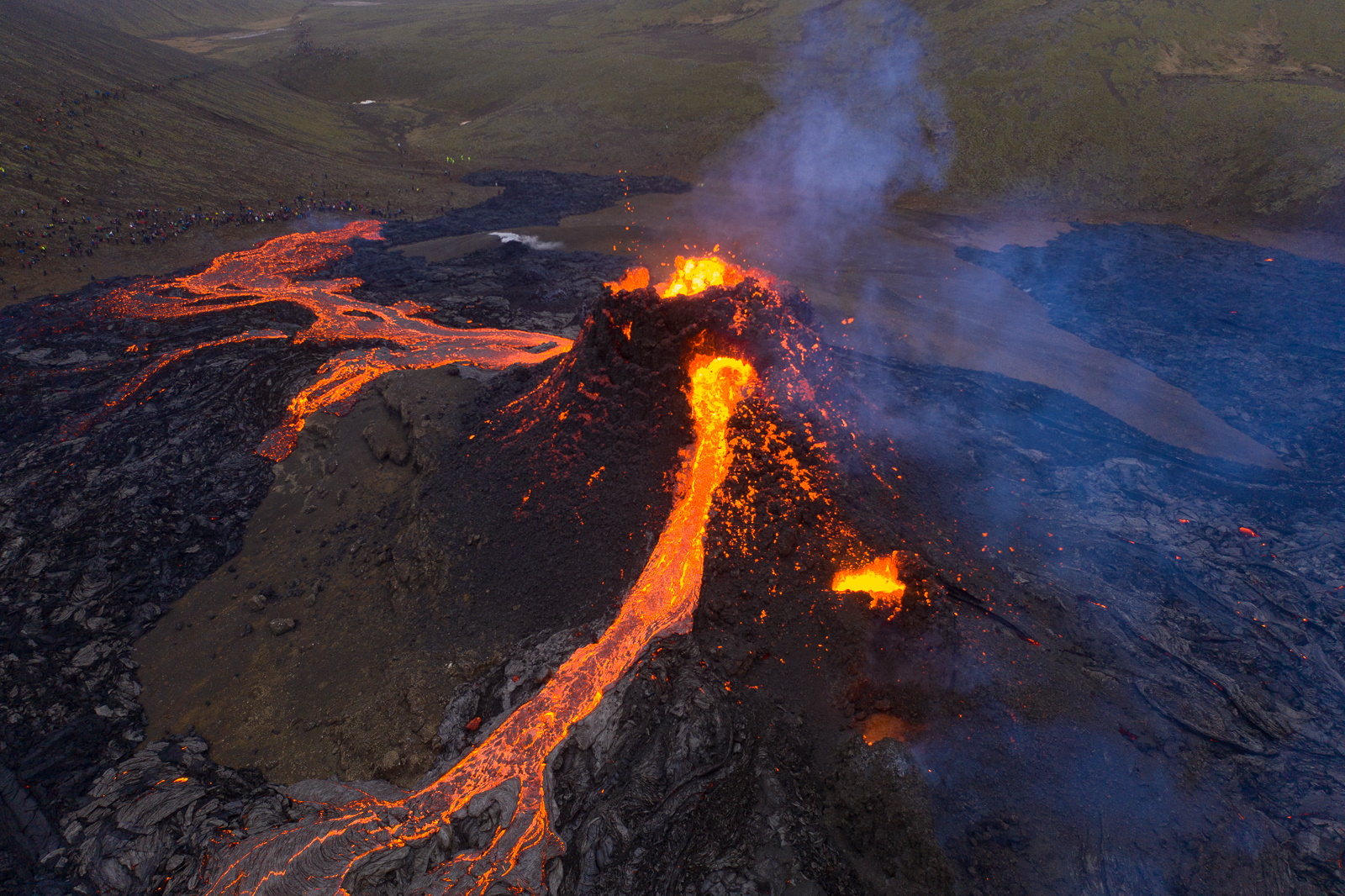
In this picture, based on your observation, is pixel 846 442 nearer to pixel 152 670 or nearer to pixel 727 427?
pixel 727 427

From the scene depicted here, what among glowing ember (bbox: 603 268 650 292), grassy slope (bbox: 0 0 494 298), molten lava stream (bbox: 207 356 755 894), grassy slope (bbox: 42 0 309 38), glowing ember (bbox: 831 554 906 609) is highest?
grassy slope (bbox: 42 0 309 38)

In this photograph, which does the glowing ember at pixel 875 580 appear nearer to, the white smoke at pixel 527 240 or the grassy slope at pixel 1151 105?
the white smoke at pixel 527 240

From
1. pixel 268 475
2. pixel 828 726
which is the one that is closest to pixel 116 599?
pixel 268 475

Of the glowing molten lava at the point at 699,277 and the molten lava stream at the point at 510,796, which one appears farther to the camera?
the glowing molten lava at the point at 699,277

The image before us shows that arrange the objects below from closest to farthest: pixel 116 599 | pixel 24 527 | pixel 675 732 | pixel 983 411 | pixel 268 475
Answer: pixel 675 732 < pixel 116 599 < pixel 24 527 < pixel 268 475 < pixel 983 411

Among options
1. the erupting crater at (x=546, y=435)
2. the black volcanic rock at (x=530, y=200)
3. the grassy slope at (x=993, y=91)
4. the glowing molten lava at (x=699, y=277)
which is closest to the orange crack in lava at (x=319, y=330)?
the erupting crater at (x=546, y=435)

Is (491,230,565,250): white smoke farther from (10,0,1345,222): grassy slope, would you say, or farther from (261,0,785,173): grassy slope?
(261,0,785,173): grassy slope

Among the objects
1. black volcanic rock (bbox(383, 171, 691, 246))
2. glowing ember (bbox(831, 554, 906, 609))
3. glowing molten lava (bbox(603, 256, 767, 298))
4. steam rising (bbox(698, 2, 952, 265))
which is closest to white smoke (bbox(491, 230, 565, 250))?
black volcanic rock (bbox(383, 171, 691, 246))
